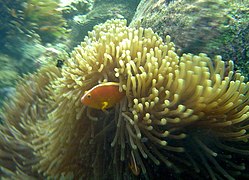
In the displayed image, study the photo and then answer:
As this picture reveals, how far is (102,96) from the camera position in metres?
2.21

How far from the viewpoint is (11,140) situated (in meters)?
3.37

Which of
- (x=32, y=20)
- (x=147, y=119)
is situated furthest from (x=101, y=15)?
(x=147, y=119)

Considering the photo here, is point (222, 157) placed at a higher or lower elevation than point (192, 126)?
lower

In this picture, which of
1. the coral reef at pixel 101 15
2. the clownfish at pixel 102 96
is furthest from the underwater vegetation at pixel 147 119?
the coral reef at pixel 101 15

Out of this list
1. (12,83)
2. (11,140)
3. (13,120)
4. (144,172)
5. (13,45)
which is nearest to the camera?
(144,172)

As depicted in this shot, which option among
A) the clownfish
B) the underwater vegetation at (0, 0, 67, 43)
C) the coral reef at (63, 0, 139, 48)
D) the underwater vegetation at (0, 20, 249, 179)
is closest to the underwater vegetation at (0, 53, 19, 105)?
the underwater vegetation at (0, 0, 67, 43)

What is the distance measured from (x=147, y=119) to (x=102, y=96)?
41cm

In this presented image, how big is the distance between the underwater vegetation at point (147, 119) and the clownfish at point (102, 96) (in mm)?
62

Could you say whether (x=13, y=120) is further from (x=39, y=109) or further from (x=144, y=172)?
(x=144, y=172)

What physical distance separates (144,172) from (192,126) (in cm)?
53

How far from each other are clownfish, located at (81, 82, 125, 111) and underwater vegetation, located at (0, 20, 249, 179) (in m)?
0.06

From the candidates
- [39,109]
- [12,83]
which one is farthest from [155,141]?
[12,83]

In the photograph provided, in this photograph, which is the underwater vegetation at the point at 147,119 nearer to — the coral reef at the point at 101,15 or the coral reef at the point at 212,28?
the coral reef at the point at 212,28

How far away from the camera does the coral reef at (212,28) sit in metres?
2.71
